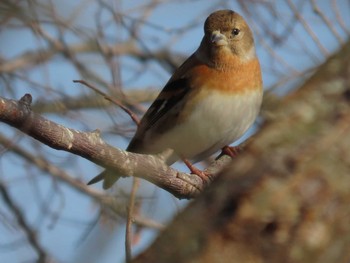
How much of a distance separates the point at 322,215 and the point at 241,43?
157 inches

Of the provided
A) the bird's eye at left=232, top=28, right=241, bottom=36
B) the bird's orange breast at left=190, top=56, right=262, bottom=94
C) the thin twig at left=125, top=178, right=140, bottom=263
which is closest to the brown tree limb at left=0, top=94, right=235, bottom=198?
the thin twig at left=125, top=178, right=140, bottom=263

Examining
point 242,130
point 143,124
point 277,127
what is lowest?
point 143,124

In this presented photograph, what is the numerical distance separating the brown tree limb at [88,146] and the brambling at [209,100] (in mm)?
781

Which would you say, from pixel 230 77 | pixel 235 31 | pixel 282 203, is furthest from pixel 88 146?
pixel 282 203

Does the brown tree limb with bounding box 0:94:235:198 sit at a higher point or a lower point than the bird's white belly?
higher

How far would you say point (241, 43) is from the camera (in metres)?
5.17

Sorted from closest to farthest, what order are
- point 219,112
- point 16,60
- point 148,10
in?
point 219,112
point 148,10
point 16,60

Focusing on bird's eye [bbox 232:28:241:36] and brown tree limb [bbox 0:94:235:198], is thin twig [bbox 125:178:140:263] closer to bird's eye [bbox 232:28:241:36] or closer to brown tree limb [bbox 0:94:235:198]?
brown tree limb [bbox 0:94:235:198]

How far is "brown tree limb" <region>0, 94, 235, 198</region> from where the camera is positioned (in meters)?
3.16

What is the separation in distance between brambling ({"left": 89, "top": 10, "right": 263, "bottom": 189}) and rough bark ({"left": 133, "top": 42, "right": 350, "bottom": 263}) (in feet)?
10.7

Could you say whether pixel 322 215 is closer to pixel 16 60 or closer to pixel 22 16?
→ pixel 22 16

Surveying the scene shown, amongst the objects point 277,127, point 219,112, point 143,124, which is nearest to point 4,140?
point 143,124

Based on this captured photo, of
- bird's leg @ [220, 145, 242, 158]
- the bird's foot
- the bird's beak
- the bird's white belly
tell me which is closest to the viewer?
the bird's foot

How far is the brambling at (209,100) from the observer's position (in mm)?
4766
